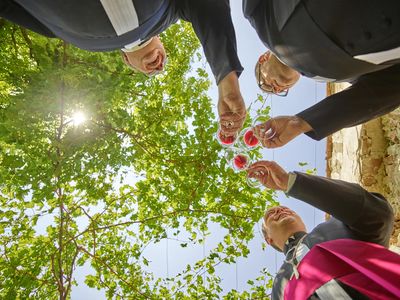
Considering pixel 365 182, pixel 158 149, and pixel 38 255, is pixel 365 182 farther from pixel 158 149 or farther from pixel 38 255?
pixel 38 255

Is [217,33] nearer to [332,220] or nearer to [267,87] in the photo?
[267,87]

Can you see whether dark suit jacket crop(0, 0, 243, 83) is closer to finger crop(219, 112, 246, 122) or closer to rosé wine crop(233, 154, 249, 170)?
finger crop(219, 112, 246, 122)

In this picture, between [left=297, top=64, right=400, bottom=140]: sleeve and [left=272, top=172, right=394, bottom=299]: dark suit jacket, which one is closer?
[left=297, top=64, right=400, bottom=140]: sleeve

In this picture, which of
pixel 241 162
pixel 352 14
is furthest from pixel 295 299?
pixel 352 14

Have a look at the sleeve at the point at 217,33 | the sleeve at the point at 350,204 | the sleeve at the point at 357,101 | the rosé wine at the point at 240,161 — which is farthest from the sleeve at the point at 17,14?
the sleeve at the point at 350,204

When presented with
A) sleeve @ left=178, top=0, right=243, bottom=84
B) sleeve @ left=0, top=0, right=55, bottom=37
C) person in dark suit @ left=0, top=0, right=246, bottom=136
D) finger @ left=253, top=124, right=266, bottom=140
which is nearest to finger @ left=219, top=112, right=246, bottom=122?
person in dark suit @ left=0, top=0, right=246, bottom=136

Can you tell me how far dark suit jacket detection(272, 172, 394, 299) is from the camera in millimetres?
1957

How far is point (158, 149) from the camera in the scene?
444 centimetres

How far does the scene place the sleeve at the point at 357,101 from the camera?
1.61 metres

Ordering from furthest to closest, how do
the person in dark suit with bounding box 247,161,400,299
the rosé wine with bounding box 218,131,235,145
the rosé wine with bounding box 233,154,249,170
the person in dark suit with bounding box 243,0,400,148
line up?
the rosé wine with bounding box 233,154,249,170 < the rosé wine with bounding box 218,131,235,145 < the person in dark suit with bounding box 247,161,400,299 < the person in dark suit with bounding box 243,0,400,148

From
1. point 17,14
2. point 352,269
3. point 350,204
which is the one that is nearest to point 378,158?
point 350,204

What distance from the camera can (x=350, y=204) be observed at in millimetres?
2055

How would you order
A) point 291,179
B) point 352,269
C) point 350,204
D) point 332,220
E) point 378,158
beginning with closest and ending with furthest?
point 352,269
point 291,179
point 350,204
point 332,220
point 378,158

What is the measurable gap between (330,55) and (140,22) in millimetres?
893
